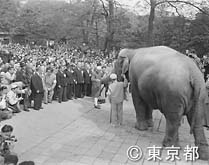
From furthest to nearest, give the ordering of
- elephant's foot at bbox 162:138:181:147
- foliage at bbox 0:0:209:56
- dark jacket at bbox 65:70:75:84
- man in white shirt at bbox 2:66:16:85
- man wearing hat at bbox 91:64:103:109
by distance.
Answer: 1. foliage at bbox 0:0:209:56
2. man wearing hat at bbox 91:64:103:109
3. dark jacket at bbox 65:70:75:84
4. man in white shirt at bbox 2:66:16:85
5. elephant's foot at bbox 162:138:181:147

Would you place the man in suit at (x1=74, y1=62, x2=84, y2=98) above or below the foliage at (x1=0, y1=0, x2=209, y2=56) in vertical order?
below

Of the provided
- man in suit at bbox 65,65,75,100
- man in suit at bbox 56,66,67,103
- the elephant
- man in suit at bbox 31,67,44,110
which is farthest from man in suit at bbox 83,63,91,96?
the elephant

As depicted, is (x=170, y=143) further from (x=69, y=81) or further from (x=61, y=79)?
(x=69, y=81)

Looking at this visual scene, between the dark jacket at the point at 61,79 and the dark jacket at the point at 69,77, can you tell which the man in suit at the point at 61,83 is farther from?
the dark jacket at the point at 69,77

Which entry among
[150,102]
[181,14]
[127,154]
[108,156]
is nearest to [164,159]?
[127,154]

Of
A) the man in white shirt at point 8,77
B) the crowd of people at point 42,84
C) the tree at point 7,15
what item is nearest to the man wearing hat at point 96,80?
the crowd of people at point 42,84

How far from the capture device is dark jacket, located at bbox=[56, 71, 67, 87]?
12.9m

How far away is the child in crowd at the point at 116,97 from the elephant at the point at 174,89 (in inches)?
45.2

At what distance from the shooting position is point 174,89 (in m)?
7.20

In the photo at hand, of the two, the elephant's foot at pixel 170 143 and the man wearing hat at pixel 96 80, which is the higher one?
the man wearing hat at pixel 96 80

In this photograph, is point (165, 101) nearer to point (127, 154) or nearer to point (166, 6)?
point (127, 154)

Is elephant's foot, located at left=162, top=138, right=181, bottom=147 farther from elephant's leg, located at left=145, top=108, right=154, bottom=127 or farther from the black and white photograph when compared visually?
elephant's leg, located at left=145, top=108, right=154, bottom=127

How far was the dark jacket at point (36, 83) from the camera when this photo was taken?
1133 cm

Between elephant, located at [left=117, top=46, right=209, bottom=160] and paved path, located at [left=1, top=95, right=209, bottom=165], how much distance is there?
0.63m
